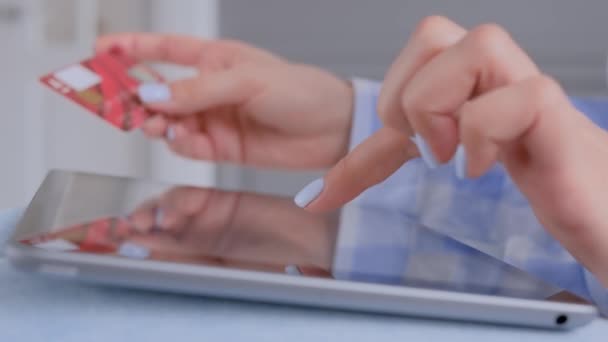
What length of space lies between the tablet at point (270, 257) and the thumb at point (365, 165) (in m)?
0.03

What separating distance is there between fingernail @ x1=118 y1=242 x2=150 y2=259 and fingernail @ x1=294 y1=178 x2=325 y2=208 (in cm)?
8

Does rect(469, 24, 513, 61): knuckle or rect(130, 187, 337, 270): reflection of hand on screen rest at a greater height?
rect(469, 24, 513, 61): knuckle

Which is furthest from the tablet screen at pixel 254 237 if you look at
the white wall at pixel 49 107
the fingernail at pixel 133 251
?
the white wall at pixel 49 107

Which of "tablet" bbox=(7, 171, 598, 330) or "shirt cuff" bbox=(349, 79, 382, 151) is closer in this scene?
"tablet" bbox=(7, 171, 598, 330)

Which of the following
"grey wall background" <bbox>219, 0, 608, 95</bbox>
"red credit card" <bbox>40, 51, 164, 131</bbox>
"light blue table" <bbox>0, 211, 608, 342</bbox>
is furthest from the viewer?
"grey wall background" <bbox>219, 0, 608, 95</bbox>

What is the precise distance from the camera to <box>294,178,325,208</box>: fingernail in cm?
31

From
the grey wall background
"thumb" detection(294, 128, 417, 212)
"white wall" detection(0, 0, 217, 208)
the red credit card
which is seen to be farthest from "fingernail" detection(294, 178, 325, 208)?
"white wall" detection(0, 0, 217, 208)

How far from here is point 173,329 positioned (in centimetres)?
25

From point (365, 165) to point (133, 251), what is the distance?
0.33ft

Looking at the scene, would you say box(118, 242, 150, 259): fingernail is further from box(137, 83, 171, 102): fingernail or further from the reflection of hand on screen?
box(137, 83, 171, 102): fingernail

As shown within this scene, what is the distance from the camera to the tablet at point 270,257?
262 millimetres

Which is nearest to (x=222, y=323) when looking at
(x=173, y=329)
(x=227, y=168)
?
(x=173, y=329)

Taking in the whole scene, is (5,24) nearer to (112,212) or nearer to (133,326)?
(112,212)

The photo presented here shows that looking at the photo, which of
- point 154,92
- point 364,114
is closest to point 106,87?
point 154,92
